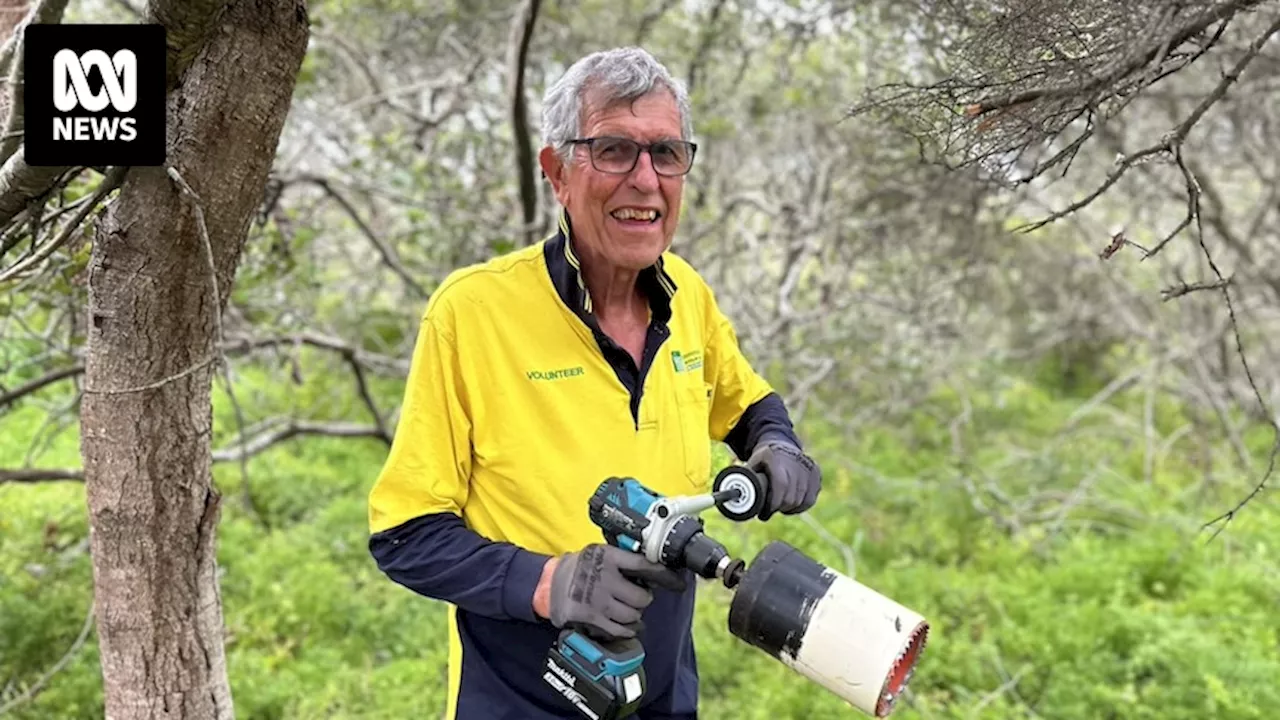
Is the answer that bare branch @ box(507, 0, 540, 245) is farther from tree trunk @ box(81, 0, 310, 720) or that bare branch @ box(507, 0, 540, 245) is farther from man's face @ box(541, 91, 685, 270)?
tree trunk @ box(81, 0, 310, 720)

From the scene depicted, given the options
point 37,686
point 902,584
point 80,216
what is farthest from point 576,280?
point 902,584

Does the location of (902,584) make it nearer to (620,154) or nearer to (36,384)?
(620,154)

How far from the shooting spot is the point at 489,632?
6.30 ft

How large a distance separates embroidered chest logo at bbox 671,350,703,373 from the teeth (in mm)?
334

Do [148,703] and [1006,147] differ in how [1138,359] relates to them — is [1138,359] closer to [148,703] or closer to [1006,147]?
[1006,147]

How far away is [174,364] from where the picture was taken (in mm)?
1770

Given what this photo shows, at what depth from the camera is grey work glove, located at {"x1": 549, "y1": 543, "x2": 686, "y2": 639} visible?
156cm

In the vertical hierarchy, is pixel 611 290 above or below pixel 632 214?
below

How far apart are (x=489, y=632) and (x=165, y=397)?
0.80m

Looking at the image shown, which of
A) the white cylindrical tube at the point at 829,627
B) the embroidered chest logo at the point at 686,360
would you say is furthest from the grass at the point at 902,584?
the white cylindrical tube at the point at 829,627

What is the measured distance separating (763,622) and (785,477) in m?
0.35

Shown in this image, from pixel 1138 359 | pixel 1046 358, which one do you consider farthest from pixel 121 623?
pixel 1046 358

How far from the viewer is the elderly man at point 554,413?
5.65ft

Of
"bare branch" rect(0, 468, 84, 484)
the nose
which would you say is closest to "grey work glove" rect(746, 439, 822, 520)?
the nose
